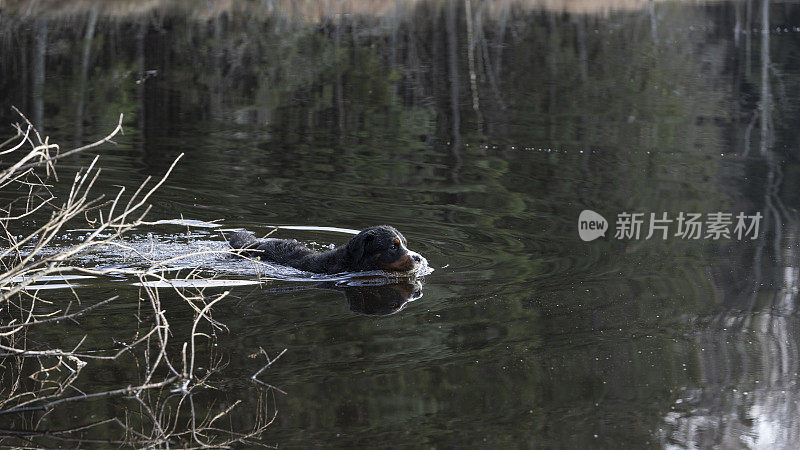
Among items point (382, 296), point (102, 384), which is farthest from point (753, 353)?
point (102, 384)

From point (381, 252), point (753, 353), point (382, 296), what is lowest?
point (753, 353)

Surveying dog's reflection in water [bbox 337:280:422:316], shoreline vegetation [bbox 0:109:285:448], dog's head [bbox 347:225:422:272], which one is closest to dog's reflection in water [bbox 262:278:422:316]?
dog's reflection in water [bbox 337:280:422:316]

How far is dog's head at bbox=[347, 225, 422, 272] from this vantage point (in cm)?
955

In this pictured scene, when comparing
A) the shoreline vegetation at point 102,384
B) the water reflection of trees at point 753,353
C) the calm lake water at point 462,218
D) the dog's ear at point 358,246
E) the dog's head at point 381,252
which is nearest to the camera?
the shoreline vegetation at point 102,384

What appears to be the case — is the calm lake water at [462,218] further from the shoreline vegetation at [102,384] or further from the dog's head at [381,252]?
the dog's head at [381,252]

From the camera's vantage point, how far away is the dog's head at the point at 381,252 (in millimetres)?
9555

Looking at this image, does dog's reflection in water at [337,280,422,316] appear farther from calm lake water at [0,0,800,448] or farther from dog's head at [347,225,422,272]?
dog's head at [347,225,422,272]

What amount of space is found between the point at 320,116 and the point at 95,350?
1255 centimetres

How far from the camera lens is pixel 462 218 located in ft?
38.7

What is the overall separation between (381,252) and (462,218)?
2.37 m

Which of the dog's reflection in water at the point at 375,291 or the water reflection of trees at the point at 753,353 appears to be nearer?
the water reflection of trees at the point at 753,353

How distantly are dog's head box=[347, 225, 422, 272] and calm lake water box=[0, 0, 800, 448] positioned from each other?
0.86 ft

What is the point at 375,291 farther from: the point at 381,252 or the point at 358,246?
the point at 358,246

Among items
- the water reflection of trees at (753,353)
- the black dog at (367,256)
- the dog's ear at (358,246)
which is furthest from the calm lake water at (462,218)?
the dog's ear at (358,246)
